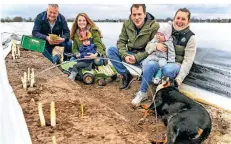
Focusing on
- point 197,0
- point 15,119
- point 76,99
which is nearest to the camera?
point 15,119

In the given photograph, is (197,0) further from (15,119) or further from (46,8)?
(15,119)

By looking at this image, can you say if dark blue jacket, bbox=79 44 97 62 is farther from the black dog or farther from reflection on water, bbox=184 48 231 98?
reflection on water, bbox=184 48 231 98

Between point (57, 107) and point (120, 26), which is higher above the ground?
point (120, 26)

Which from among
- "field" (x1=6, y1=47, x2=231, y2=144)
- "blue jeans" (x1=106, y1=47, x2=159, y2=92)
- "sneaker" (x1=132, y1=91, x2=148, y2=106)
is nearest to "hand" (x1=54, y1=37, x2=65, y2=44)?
"field" (x1=6, y1=47, x2=231, y2=144)

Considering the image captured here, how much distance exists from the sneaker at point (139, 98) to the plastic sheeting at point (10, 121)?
58cm

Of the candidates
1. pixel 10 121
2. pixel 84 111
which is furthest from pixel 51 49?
pixel 10 121

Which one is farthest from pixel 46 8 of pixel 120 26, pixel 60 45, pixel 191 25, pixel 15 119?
pixel 191 25

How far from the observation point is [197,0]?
196 cm

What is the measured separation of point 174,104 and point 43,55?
26.6 inches

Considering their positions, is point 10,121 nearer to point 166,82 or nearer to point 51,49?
point 51,49

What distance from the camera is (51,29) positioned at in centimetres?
211

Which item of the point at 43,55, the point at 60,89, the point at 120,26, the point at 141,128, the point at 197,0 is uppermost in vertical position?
the point at 197,0

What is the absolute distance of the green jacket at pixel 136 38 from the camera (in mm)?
2100

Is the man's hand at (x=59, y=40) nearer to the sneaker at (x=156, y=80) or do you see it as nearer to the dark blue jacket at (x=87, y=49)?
the dark blue jacket at (x=87, y=49)
